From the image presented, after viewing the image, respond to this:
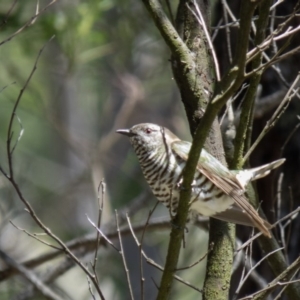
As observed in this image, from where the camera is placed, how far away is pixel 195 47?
134 inches

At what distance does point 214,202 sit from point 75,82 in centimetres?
721

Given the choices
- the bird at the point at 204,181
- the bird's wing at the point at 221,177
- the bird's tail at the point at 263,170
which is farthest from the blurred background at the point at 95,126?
the bird's wing at the point at 221,177

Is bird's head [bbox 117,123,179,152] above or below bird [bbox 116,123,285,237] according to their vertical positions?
above

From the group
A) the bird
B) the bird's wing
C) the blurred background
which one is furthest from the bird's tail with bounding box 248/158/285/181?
the blurred background

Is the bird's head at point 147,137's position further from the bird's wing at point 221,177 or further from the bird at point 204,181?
the bird's wing at point 221,177

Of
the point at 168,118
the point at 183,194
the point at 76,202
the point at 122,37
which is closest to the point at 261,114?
the point at 183,194

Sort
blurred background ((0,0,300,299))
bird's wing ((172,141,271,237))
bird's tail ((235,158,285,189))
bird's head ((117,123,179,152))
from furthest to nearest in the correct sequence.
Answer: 1. blurred background ((0,0,300,299))
2. bird's head ((117,123,179,152))
3. bird's tail ((235,158,285,189))
4. bird's wing ((172,141,271,237))

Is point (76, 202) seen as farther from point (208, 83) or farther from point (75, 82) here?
point (208, 83)

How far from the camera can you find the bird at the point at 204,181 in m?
3.21

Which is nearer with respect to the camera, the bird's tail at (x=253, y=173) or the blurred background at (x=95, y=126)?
the bird's tail at (x=253, y=173)

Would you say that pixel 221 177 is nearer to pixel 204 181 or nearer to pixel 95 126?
pixel 204 181

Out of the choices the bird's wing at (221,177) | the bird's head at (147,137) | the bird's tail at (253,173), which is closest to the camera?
the bird's wing at (221,177)

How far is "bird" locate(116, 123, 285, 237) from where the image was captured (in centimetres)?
321

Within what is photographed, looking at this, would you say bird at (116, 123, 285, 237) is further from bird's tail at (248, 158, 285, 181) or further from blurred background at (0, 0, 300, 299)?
blurred background at (0, 0, 300, 299)
